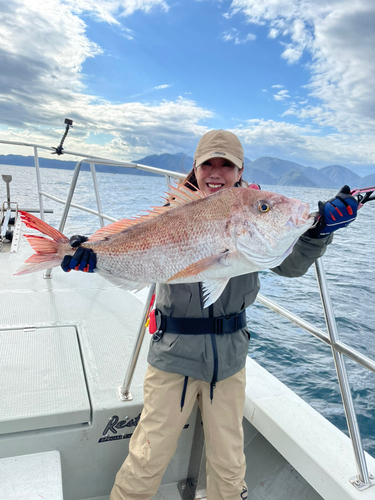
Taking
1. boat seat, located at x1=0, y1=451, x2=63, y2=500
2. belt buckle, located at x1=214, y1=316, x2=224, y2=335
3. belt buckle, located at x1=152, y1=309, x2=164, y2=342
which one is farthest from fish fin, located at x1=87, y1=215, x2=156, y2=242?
boat seat, located at x1=0, y1=451, x2=63, y2=500

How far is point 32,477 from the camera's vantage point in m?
1.70

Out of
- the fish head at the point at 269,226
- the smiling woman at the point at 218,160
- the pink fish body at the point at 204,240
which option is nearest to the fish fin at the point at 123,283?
the pink fish body at the point at 204,240

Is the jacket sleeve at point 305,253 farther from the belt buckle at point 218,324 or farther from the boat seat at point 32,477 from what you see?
the boat seat at point 32,477

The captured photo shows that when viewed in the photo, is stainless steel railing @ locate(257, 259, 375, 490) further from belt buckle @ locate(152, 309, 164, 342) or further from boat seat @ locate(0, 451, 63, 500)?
boat seat @ locate(0, 451, 63, 500)

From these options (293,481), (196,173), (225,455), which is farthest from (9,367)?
(293,481)

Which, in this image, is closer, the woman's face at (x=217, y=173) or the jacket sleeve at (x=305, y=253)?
the jacket sleeve at (x=305, y=253)

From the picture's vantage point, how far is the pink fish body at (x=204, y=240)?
135cm

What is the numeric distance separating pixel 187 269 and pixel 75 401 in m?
1.17

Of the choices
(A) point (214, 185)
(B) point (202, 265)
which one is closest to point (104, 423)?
(B) point (202, 265)

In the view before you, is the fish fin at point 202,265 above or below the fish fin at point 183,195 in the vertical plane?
below

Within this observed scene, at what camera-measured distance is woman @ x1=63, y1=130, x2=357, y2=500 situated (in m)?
1.74

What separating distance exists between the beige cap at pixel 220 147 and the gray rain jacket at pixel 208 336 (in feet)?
1.95

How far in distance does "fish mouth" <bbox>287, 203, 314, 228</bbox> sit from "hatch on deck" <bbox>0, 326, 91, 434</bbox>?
1.50 m

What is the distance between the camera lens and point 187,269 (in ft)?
4.59
